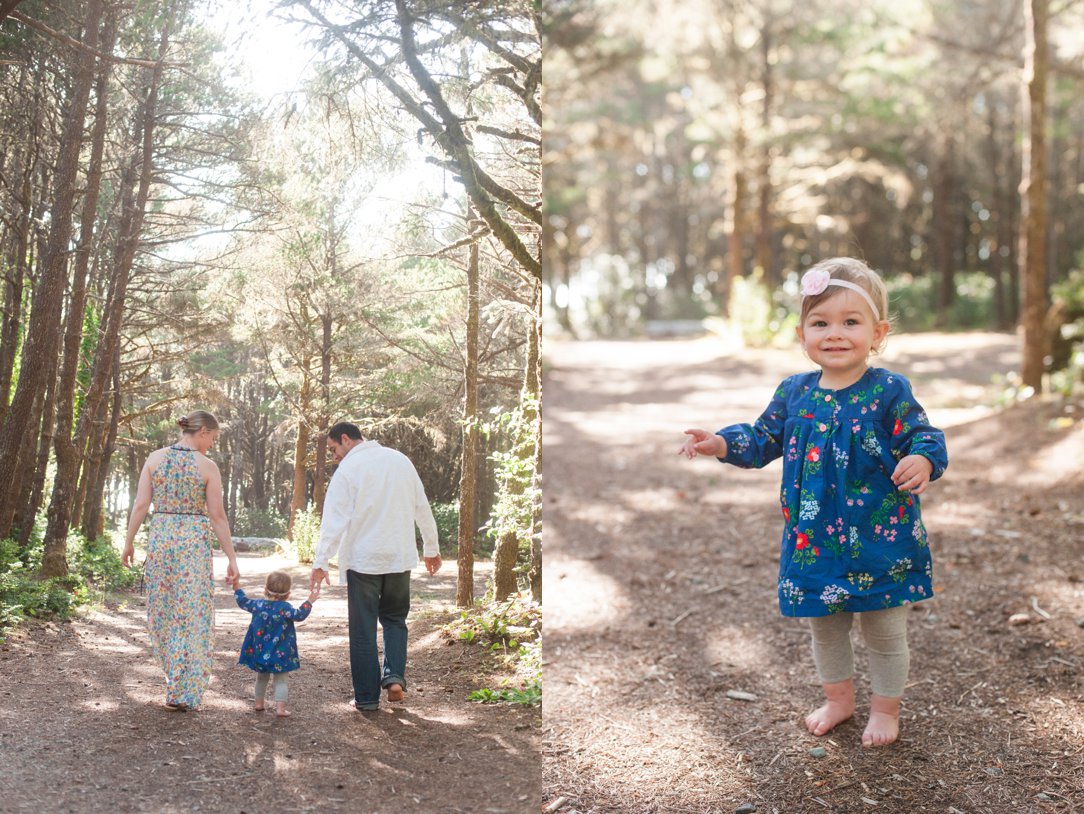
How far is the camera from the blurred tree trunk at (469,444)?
212 centimetres

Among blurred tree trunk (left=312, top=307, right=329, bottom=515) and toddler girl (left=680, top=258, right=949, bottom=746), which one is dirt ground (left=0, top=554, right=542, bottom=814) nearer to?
blurred tree trunk (left=312, top=307, right=329, bottom=515)

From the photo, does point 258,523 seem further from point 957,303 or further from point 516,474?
point 957,303

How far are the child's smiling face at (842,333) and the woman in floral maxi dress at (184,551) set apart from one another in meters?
1.67

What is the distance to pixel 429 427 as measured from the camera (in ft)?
7.10

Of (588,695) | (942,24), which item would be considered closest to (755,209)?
(942,24)

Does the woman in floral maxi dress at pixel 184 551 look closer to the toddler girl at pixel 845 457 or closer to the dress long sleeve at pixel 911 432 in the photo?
the toddler girl at pixel 845 457

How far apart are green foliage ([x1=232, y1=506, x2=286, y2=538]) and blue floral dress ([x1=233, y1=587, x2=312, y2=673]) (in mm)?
141

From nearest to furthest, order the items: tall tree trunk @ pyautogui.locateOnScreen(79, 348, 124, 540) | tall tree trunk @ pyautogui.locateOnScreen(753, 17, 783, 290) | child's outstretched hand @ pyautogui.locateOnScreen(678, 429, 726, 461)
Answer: tall tree trunk @ pyautogui.locateOnScreen(79, 348, 124, 540) → child's outstretched hand @ pyautogui.locateOnScreen(678, 429, 726, 461) → tall tree trunk @ pyautogui.locateOnScreen(753, 17, 783, 290)

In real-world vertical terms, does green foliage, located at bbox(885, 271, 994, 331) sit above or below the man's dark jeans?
above

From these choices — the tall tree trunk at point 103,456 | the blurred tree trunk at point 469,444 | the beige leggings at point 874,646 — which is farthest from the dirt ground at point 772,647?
the tall tree trunk at point 103,456

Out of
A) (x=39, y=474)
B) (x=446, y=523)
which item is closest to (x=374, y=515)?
(x=446, y=523)

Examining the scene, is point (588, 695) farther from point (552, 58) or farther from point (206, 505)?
point (552, 58)

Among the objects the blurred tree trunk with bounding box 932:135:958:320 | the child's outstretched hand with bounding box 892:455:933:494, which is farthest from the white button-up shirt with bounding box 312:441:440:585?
the blurred tree trunk with bounding box 932:135:958:320

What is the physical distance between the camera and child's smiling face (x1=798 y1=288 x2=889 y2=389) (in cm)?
269
